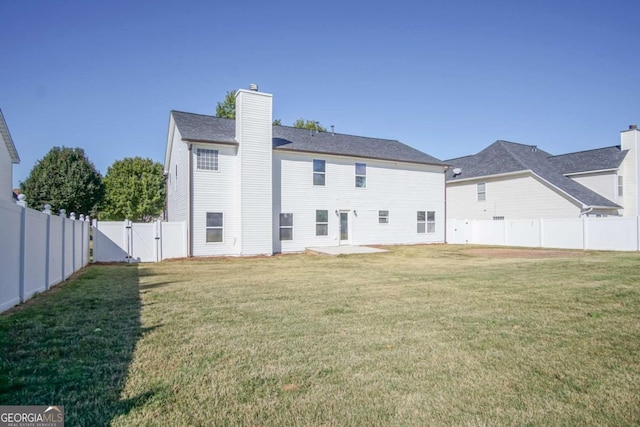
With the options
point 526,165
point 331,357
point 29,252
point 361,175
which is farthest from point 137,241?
point 526,165

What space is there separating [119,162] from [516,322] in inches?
1696

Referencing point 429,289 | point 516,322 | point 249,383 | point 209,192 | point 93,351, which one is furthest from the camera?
point 209,192

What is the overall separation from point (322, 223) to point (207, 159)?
712 centimetres

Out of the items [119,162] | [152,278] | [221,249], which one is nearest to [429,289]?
[152,278]

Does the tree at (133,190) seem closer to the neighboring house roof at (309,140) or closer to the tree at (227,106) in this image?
the tree at (227,106)

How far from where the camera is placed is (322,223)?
21203 millimetres

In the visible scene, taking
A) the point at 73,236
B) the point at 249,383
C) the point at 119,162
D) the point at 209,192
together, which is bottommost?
the point at 249,383

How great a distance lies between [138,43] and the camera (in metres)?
14.7

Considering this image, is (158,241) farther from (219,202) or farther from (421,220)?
(421,220)

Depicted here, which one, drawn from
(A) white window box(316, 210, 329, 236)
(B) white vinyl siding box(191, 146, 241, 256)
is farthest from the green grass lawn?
(A) white window box(316, 210, 329, 236)

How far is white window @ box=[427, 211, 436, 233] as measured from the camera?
25281 mm

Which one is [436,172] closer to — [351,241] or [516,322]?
[351,241]

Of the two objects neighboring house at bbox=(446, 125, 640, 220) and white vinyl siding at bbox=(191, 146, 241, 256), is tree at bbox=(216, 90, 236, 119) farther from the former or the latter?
neighboring house at bbox=(446, 125, 640, 220)

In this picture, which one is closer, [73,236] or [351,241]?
[73,236]
